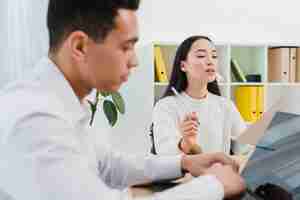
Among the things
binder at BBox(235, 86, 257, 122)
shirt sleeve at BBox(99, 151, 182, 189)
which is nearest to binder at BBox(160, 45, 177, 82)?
binder at BBox(235, 86, 257, 122)

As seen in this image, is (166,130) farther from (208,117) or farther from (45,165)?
(45,165)

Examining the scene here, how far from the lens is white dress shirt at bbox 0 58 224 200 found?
0.66 metres

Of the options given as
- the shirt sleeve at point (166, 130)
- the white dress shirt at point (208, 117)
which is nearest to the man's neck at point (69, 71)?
the shirt sleeve at point (166, 130)

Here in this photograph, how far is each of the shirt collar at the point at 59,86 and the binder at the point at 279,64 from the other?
2583mm

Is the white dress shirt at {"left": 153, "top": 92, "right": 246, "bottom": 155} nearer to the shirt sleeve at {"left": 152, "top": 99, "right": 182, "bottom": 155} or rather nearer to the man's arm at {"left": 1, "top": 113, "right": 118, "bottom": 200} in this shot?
the shirt sleeve at {"left": 152, "top": 99, "right": 182, "bottom": 155}

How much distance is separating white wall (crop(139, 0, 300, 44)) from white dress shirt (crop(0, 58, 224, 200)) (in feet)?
8.08

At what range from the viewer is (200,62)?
2.28 meters

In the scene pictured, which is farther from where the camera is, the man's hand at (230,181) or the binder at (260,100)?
the binder at (260,100)

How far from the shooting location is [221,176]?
827mm

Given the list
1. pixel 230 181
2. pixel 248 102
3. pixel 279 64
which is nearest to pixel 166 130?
pixel 230 181

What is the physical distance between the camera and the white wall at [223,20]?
3238 mm

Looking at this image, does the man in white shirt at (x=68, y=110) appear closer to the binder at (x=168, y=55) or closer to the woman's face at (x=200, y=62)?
the woman's face at (x=200, y=62)

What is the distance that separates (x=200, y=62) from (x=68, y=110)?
1.59 meters

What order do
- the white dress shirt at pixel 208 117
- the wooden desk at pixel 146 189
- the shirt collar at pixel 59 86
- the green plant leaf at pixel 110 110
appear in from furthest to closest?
the green plant leaf at pixel 110 110 → the white dress shirt at pixel 208 117 → the wooden desk at pixel 146 189 → the shirt collar at pixel 59 86
